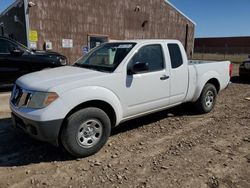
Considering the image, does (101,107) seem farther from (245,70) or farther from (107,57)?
(245,70)

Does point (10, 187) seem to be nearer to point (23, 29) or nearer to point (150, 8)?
point (23, 29)

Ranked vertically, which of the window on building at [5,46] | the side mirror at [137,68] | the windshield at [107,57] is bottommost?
the side mirror at [137,68]

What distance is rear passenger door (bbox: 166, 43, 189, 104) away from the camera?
484cm

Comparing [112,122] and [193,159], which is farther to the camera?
[112,122]

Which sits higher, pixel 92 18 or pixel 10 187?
pixel 92 18

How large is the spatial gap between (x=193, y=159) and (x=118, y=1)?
1486cm

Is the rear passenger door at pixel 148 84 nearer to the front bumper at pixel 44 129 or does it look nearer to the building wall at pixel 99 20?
the front bumper at pixel 44 129

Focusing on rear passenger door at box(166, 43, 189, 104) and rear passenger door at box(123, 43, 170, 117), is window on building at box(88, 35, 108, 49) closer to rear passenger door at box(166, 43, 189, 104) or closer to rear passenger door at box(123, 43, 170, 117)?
rear passenger door at box(166, 43, 189, 104)

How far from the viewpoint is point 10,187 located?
2.97 metres

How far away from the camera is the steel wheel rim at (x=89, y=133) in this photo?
3.60 metres

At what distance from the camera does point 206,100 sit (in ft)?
19.3

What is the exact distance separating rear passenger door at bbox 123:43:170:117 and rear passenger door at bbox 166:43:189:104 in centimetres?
18

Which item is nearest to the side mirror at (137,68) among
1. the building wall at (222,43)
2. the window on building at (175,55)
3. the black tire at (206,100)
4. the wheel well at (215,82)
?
the window on building at (175,55)

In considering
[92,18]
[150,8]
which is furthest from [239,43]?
[92,18]
